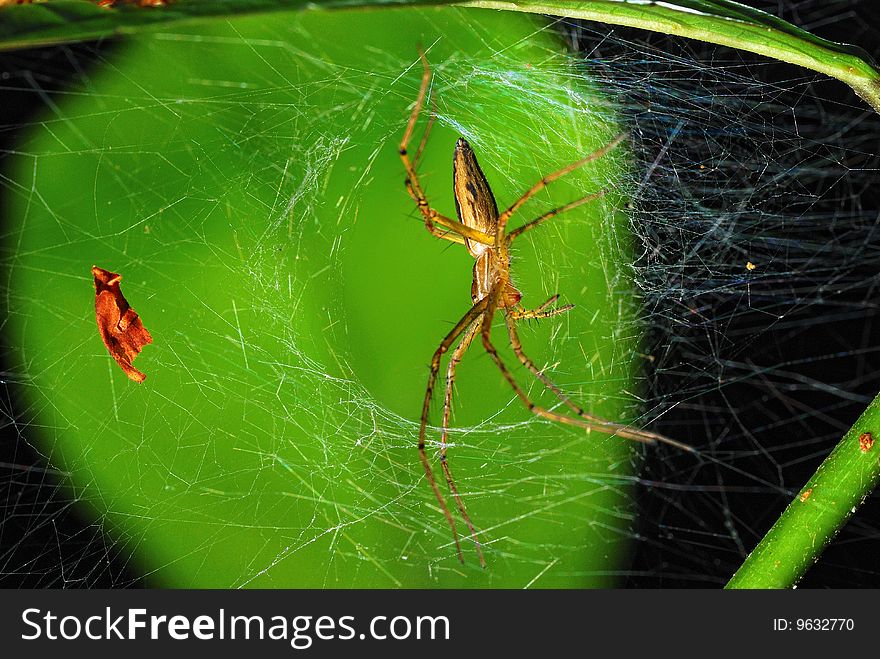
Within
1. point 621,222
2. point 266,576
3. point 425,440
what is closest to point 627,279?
point 621,222

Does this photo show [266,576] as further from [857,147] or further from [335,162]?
[857,147]

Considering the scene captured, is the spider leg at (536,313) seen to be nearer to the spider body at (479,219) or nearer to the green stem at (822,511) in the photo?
the spider body at (479,219)

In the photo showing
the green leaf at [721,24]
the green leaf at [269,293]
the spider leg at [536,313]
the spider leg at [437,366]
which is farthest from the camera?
the spider leg at [536,313]

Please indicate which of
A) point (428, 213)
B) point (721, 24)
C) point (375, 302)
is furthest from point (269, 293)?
point (721, 24)

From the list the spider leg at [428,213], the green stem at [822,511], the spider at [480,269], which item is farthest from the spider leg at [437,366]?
the green stem at [822,511]

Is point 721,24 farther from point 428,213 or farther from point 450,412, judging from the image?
point 450,412

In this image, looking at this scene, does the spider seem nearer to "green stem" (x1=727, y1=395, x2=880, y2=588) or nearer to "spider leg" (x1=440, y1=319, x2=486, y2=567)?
"spider leg" (x1=440, y1=319, x2=486, y2=567)
